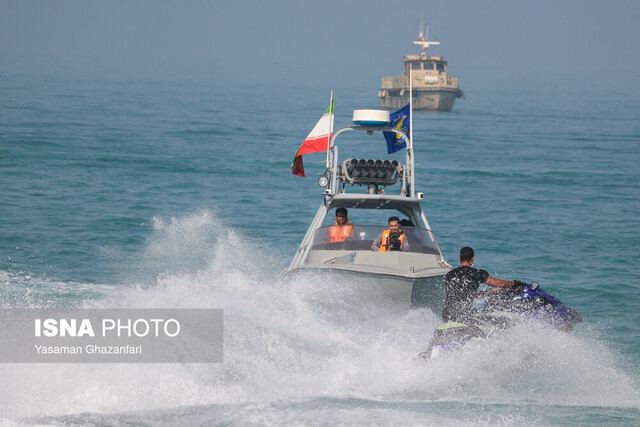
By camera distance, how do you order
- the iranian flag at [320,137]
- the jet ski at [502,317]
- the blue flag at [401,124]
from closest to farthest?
the jet ski at [502,317] < the iranian flag at [320,137] < the blue flag at [401,124]

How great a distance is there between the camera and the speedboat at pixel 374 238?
378 inches

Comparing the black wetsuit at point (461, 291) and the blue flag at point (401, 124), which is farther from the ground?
the blue flag at point (401, 124)

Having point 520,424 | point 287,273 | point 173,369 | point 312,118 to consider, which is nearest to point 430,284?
point 287,273

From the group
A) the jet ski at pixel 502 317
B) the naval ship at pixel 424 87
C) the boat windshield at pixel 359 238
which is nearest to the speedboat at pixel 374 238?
the boat windshield at pixel 359 238

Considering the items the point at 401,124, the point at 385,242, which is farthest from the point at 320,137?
the point at 385,242

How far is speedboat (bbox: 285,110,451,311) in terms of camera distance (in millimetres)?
9609

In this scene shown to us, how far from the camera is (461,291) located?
8.88 metres

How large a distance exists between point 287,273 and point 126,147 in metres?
24.1

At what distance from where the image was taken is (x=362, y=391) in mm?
8070

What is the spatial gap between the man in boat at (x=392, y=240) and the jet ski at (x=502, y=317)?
1.96m

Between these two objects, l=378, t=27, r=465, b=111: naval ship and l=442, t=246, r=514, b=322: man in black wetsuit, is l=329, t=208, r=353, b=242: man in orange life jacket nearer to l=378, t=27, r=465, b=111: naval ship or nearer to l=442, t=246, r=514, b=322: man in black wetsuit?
l=442, t=246, r=514, b=322: man in black wetsuit

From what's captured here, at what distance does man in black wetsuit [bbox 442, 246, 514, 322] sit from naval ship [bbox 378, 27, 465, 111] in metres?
54.0

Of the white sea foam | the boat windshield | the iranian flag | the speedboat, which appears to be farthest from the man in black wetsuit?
the iranian flag

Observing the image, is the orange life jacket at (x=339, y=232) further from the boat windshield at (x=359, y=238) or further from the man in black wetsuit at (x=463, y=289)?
the man in black wetsuit at (x=463, y=289)
